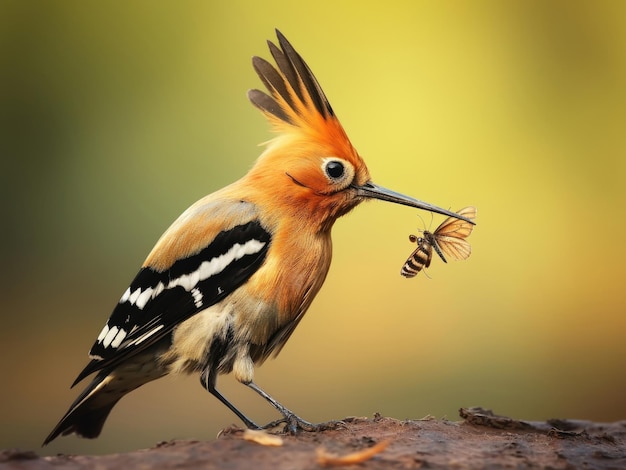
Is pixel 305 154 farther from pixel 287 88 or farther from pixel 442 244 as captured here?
pixel 442 244

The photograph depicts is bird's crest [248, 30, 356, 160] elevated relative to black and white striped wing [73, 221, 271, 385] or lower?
elevated

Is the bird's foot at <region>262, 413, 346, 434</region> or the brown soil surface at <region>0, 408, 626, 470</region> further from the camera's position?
the bird's foot at <region>262, 413, 346, 434</region>

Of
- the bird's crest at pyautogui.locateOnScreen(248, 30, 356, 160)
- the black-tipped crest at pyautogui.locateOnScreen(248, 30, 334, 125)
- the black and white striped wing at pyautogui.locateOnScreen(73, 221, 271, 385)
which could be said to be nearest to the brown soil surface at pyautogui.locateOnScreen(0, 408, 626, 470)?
the black and white striped wing at pyautogui.locateOnScreen(73, 221, 271, 385)

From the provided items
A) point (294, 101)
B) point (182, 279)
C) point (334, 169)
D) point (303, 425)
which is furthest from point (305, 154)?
point (303, 425)

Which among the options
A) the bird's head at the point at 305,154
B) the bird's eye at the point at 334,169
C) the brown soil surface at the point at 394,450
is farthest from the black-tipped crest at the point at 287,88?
the brown soil surface at the point at 394,450

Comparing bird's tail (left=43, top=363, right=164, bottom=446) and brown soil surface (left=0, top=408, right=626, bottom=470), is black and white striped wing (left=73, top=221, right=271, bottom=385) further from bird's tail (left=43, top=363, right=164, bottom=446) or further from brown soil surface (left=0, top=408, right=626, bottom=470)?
brown soil surface (left=0, top=408, right=626, bottom=470)

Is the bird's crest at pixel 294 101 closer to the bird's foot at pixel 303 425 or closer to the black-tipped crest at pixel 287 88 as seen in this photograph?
the black-tipped crest at pixel 287 88

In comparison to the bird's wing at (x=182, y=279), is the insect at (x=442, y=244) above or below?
above
